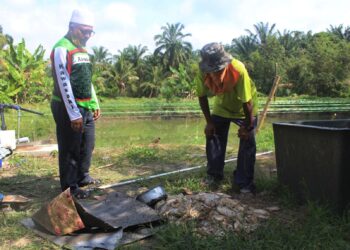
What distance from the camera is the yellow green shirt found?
396cm

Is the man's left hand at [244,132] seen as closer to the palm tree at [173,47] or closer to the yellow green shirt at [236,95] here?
the yellow green shirt at [236,95]

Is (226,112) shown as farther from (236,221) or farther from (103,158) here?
(103,158)

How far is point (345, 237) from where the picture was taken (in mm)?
3076

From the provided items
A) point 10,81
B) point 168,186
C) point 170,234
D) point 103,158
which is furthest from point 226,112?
point 10,81

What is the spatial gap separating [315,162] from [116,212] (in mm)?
1648

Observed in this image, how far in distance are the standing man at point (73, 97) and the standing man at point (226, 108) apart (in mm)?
1087

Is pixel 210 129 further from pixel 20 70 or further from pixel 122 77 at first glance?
pixel 122 77

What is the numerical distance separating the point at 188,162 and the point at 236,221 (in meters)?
2.94

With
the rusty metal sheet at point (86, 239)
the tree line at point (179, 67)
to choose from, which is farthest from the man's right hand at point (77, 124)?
the tree line at point (179, 67)

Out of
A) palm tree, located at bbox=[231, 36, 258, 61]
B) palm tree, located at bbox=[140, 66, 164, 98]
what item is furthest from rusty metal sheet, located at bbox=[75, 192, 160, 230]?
palm tree, located at bbox=[231, 36, 258, 61]

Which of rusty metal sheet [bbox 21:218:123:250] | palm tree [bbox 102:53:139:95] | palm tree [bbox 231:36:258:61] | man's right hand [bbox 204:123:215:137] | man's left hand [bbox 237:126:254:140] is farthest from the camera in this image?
palm tree [bbox 231:36:258:61]

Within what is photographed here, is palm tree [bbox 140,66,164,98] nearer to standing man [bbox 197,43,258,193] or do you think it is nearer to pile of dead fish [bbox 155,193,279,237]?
standing man [bbox 197,43,258,193]

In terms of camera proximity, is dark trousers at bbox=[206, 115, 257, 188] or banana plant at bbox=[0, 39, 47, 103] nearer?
dark trousers at bbox=[206, 115, 257, 188]

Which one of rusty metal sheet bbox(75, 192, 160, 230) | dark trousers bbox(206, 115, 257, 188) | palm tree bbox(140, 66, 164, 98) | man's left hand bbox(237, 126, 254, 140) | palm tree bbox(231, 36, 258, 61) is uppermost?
palm tree bbox(231, 36, 258, 61)
